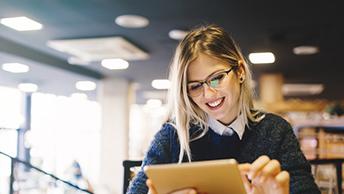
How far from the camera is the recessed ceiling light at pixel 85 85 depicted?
8832 millimetres

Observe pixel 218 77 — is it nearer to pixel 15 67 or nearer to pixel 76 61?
pixel 76 61

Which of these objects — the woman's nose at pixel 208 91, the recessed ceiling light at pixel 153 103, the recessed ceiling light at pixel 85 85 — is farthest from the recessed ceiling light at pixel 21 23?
the recessed ceiling light at pixel 153 103

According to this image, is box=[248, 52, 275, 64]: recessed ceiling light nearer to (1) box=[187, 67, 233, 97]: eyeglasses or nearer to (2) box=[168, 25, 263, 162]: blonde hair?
(2) box=[168, 25, 263, 162]: blonde hair

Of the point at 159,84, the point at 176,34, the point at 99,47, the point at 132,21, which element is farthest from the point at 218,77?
the point at 159,84

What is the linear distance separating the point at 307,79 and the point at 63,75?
5.06 meters

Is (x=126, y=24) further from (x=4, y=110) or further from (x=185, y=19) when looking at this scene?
(x=4, y=110)

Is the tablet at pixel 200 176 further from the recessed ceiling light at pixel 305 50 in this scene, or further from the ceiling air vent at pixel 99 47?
the recessed ceiling light at pixel 305 50

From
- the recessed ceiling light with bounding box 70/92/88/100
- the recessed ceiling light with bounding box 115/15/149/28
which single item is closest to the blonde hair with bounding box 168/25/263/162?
the recessed ceiling light with bounding box 115/15/149/28

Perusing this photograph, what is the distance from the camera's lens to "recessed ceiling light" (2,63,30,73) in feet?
22.1

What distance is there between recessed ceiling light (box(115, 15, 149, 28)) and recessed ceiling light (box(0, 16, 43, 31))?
0.95 meters

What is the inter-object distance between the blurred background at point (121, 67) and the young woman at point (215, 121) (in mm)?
223

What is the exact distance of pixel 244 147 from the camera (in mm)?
1230

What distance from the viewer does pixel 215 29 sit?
1.31 m

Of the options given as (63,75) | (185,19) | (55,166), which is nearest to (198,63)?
(185,19)
